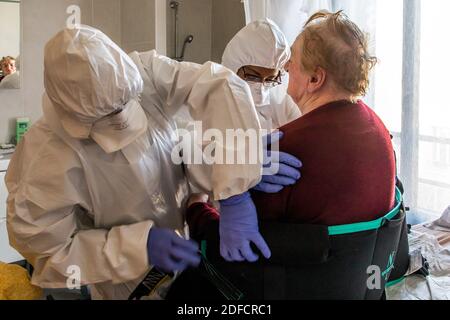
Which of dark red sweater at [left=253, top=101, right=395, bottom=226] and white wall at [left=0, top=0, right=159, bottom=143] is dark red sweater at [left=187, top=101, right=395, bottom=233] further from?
white wall at [left=0, top=0, right=159, bottom=143]

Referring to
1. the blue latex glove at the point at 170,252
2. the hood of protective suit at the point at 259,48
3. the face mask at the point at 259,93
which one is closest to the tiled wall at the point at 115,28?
the hood of protective suit at the point at 259,48

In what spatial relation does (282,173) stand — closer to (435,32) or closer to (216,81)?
(216,81)

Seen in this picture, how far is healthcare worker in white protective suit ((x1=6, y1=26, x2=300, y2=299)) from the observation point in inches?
30.6

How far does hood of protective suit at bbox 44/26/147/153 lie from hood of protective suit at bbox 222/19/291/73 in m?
0.84

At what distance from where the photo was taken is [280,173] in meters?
0.76

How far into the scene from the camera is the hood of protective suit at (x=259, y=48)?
1.58 metres

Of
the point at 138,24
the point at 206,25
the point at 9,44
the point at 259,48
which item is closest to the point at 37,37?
the point at 9,44

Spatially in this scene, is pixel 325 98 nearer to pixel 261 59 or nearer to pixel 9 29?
pixel 261 59

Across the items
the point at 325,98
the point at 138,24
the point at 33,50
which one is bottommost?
the point at 325,98

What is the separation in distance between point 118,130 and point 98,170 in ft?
0.35

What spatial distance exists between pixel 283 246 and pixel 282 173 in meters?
0.14

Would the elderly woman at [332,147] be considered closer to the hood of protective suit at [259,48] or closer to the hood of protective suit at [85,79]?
the hood of protective suit at [85,79]

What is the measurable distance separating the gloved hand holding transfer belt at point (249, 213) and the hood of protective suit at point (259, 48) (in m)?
0.84

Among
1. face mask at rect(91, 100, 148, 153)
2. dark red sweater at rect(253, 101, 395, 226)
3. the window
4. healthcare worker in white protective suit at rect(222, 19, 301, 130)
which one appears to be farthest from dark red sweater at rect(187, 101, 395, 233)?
the window
